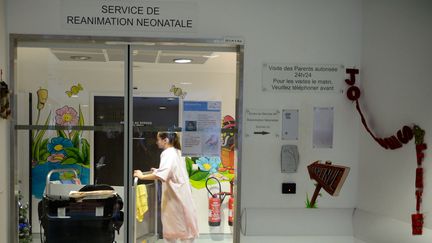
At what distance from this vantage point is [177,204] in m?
3.12

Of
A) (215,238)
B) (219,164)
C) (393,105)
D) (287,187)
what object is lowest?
(215,238)

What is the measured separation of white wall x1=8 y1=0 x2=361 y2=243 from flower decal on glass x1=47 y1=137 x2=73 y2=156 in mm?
1120

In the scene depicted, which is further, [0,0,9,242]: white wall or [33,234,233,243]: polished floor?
[33,234,233,243]: polished floor

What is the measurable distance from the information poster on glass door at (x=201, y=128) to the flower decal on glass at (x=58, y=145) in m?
0.89

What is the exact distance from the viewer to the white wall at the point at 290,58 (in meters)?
3.03

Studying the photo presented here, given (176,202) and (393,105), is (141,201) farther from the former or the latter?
(393,105)

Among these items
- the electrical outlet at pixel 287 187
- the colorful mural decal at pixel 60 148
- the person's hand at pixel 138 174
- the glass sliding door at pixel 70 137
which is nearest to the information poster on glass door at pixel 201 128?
the person's hand at pixel 138 174

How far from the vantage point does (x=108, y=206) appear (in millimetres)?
3014

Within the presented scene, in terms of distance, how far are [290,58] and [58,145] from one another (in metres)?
1.92

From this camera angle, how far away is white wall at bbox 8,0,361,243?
9.95 feet

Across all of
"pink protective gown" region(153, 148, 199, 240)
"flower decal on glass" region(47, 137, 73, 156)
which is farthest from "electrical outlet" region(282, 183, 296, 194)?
"flower decal on glass" region(47, 137, 73, 156)

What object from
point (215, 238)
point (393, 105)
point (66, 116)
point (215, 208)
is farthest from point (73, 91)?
point (393, 105)

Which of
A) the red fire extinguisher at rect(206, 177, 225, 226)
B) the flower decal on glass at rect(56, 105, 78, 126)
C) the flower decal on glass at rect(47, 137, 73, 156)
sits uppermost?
the flower decal on glass at rect(56, 105, 78, 126)

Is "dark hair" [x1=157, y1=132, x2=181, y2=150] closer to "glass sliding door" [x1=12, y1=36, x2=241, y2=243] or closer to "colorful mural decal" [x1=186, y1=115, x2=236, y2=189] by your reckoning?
"glass sliding door" [x1=12, y1=36, x2=241, y2=243]
